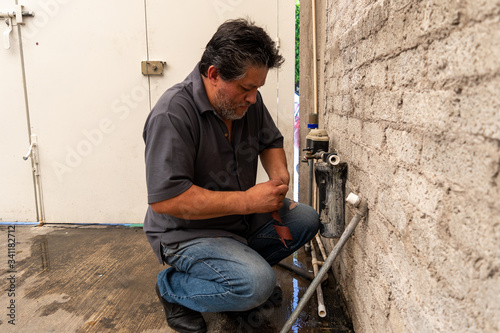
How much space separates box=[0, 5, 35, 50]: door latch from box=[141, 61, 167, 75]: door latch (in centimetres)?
104

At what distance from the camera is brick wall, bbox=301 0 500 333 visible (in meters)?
0.77

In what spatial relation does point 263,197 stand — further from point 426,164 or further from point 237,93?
point 426,164

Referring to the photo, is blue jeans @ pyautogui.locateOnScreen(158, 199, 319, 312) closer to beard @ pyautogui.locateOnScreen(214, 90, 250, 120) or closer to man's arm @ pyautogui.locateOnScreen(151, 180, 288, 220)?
man's arm @ pyautogui.locateOnScreen(151, 180, 288, 220)

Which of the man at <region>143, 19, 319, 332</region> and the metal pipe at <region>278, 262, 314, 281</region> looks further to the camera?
the metal pipe at <region>278, 262, 314, 281</region>

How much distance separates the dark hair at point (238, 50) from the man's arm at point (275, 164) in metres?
0.59

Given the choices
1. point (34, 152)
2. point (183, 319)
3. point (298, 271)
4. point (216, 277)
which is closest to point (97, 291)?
point (183, 319)

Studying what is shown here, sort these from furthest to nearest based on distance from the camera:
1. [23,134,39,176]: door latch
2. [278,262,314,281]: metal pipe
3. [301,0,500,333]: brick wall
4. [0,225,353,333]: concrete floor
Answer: [23,134,39,176]: door latch
[278,262,314,281]: metal pipe
[0,225,353,333]: concrete floor
[301,0,500,333]: brick wall

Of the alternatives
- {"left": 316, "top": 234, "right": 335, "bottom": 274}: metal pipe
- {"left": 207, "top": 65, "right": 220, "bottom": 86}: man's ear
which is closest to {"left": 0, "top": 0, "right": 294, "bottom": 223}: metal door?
{"left": 316, "top": 234, "right": 335, "bottom": 274}: metal pipe

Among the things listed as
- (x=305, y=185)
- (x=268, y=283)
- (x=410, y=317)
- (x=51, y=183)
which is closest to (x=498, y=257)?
(x=410, y=317)

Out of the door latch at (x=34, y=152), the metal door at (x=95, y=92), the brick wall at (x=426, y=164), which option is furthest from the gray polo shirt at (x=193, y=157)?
the door latch at (x=34, y=152)

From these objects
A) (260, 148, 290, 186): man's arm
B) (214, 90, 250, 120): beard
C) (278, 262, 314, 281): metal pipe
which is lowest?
(278, 262, 314, 281): metal pipe

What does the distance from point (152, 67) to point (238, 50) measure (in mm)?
1728

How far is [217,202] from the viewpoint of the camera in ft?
5.38

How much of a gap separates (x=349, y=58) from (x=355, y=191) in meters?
0.70
